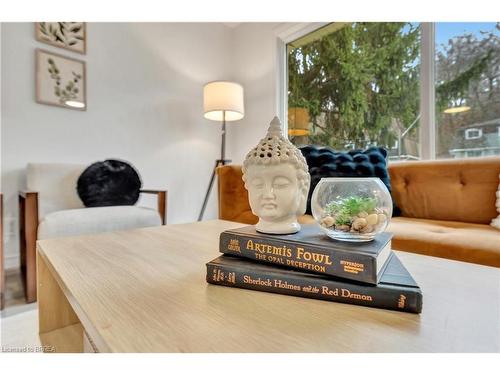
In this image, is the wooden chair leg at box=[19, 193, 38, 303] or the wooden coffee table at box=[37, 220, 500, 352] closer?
the wooden coffee table at box=[37, 220, 500, 352]

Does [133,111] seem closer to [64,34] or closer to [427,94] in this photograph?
[64,34]

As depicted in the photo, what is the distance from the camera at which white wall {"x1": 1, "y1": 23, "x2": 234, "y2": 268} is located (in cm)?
185

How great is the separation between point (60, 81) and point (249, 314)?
7.58ft

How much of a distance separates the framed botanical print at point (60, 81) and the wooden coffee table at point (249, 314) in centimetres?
182

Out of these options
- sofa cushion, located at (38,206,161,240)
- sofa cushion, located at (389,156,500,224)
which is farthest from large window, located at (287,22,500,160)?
sofa cushion, located at (38,206,161,240)

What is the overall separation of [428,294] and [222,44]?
314 centimetres

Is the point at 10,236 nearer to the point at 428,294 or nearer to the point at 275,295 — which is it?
the point at 275,295

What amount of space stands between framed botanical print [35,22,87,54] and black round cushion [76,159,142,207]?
0.94 metres

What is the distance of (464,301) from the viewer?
41 cm

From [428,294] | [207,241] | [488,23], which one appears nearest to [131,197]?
[207,241]

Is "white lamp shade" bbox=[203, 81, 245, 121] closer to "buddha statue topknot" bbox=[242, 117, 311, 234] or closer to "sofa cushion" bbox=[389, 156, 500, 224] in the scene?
"sofa cushion" bbox=[389, 156, 500, 224]

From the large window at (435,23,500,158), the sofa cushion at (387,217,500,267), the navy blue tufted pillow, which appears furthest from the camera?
the large window at (435,23,500,158)

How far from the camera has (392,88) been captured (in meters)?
A: 1.97

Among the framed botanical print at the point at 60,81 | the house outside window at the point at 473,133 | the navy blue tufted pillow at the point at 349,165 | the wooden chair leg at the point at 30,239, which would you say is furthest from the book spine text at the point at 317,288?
the framed botanical print at the point at 60,81
